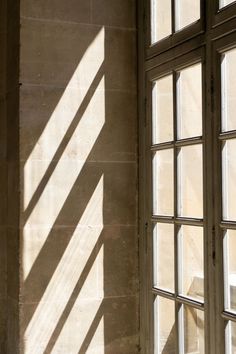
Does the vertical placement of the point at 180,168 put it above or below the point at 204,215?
above

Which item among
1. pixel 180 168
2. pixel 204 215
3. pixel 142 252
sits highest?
pixel 180 168

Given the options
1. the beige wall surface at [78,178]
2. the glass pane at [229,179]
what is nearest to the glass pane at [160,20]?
the beige wall surface at [78,178]

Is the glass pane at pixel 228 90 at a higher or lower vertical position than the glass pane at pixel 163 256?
higher

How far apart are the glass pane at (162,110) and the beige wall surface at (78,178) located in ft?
0.68

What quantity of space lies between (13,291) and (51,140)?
896 mm

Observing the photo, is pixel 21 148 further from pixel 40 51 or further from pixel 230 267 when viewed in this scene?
pixel 230 267

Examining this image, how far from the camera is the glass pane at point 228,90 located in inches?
102

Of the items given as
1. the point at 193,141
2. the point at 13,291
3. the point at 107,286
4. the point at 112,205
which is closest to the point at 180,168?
the point at 193,141

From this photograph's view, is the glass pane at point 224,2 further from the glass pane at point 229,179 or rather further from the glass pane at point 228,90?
the glass pane at point 229,179

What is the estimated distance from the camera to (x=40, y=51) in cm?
325

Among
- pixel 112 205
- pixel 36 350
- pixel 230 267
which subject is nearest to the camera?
pixel 230 267

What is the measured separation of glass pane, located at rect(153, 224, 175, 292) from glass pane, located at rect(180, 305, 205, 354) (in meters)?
0.20

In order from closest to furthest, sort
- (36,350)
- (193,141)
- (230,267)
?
(230,267)
(193,141)
(36,350)

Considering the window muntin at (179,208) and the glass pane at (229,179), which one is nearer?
the glass pane at (229,179)
